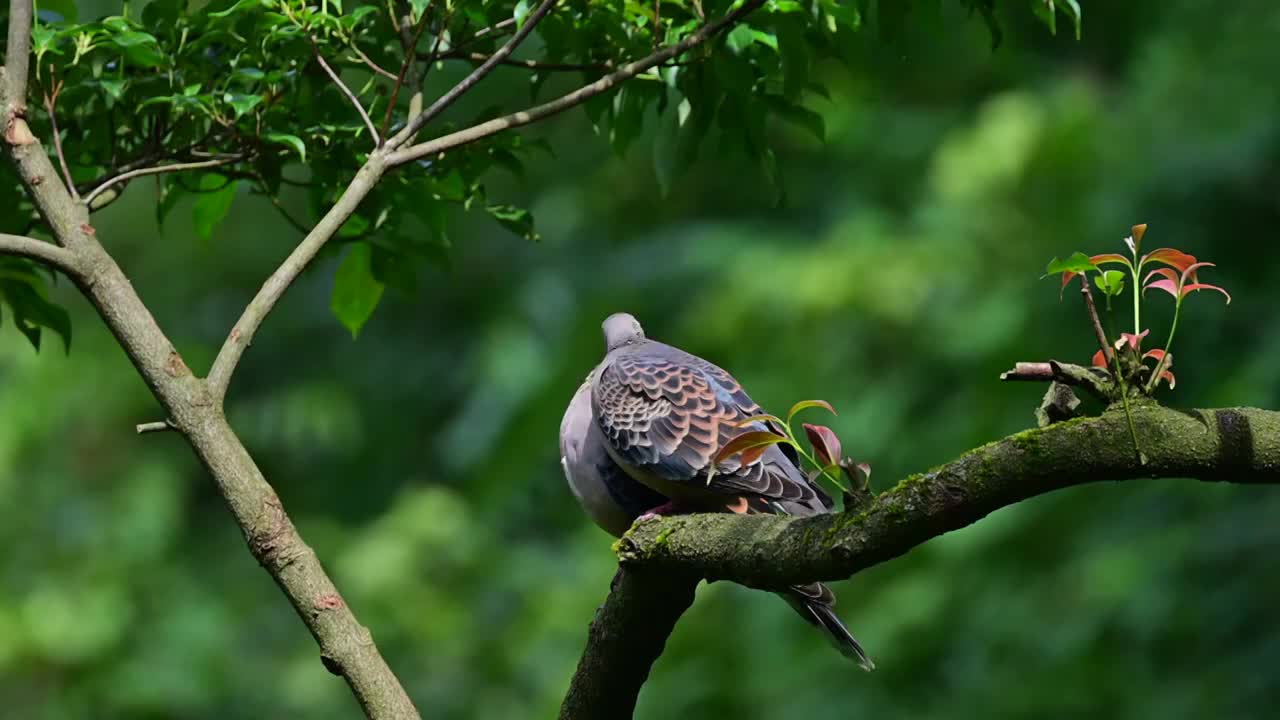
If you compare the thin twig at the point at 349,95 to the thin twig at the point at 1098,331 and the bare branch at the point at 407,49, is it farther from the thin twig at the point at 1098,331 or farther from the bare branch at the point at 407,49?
the thin twig at the point at 1098,331

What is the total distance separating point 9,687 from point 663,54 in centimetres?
809

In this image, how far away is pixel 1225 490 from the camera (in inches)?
237

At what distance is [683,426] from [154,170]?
91cm

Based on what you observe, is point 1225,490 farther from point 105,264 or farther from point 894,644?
point 105,264

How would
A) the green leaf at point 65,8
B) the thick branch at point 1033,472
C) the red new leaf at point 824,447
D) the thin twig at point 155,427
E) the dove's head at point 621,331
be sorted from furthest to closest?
the dove's head at point 621,331 < the green leaf at point 65,8 < the thin twig at point 155,427 < the red new leaf at point 824,447 < the thick branch at point 1033,472

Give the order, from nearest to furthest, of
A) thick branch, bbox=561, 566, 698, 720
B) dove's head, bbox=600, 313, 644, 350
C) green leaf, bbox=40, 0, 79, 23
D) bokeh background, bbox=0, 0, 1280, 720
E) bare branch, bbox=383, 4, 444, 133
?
thick branch, bbox=561, 566, 698, 720 < bare branch, bbox=383, 4, 444, 133 < green leaf, bbox=40, 0, 79, 23 < dove's head, bbox=600, 313, 644, 350 < bokeh background, bbox=0, 0, 1280, 720

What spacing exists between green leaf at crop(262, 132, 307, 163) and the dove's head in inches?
28.8

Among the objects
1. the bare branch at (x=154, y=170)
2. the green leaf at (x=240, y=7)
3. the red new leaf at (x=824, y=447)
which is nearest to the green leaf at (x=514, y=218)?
the bare branch at (x=154, y=170)

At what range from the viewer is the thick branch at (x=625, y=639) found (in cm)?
213

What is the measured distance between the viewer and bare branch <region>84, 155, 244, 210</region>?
2245 mm

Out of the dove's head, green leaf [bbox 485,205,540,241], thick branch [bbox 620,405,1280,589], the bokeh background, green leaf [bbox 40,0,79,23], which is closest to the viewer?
thick branch [bbox 620,405,1280,589]

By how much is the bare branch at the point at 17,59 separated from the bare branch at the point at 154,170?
15 centimetres

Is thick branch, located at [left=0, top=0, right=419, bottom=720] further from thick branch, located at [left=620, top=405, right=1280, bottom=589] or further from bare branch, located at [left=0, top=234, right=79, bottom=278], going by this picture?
thick branch, located at [left=620, top=405, right=1280, bottom=589]

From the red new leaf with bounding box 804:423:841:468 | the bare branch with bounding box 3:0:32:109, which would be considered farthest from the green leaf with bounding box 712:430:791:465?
the bare branch with bounding box 3:0:32:109
